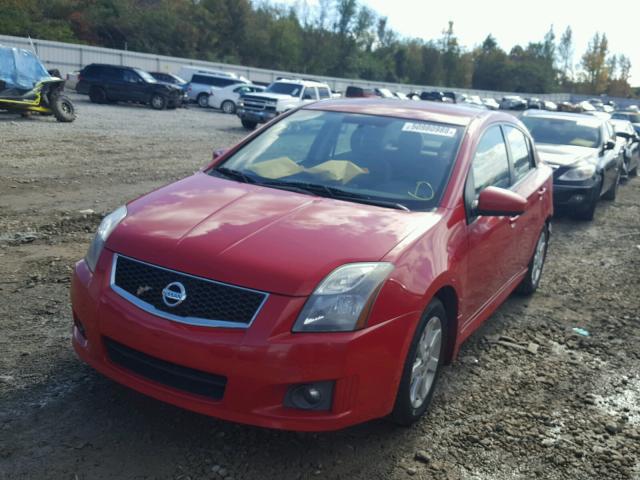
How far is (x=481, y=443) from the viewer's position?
3600 mm

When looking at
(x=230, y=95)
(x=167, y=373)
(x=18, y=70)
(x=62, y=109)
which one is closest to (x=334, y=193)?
(x=167, y=373)

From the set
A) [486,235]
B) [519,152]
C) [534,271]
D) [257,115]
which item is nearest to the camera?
[486,235]

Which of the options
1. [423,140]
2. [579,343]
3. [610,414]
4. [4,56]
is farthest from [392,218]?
[4,56]

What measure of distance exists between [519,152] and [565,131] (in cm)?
689

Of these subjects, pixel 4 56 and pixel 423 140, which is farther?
pixel 4 56

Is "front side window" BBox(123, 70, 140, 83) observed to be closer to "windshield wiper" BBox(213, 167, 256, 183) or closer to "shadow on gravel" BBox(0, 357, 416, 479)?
"windshield wiper" BBox(213, 167, 256, 183)

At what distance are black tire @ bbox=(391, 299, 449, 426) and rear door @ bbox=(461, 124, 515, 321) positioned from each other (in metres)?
0.44

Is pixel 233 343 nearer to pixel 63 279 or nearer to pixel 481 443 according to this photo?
pixel 481 443

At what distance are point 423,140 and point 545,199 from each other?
214 cm

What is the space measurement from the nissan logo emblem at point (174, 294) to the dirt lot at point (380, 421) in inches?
28.8

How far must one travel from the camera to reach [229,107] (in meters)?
Answer: 33.5

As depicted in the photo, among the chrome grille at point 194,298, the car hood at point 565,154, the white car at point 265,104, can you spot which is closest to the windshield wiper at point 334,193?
the chrome grille at point 194,298

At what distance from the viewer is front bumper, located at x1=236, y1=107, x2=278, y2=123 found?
23.3 meters

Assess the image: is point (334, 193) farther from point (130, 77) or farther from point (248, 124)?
point (130, 77)
